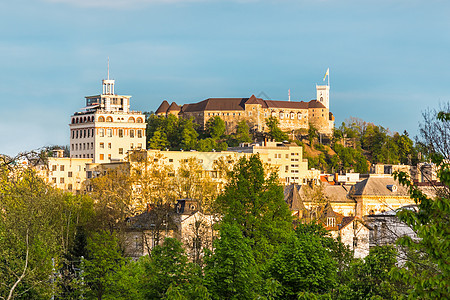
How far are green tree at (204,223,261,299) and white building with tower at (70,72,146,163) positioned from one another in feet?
392

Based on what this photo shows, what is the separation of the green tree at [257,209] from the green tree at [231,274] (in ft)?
33.3

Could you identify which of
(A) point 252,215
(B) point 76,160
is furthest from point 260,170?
(B) point 76,160

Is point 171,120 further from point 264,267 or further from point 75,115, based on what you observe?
point 264,267

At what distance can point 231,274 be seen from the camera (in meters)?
37.2

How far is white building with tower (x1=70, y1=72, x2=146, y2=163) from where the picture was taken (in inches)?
6412

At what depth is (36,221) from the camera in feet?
153

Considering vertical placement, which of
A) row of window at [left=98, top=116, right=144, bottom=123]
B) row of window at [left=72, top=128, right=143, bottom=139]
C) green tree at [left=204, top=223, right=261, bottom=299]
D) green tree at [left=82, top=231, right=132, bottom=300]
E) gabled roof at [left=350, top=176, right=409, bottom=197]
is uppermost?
row of window at [left=98, top=116, right=144, bottom=123]

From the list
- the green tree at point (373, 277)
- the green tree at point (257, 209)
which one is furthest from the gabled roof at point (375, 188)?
the green tree at point (373, 277)

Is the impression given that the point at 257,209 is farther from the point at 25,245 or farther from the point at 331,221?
the point at 331,221

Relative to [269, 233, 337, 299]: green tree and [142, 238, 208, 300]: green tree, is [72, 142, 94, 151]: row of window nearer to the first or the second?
[142, 238, 208, 300]: green tree

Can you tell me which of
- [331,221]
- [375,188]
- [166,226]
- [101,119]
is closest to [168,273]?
[166,226]

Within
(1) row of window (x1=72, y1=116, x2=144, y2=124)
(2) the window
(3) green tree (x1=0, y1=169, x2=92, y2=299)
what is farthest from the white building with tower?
(3) green tree (x1=0, y1=169, x2=92, y2=299)

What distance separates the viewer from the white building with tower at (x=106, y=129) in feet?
534

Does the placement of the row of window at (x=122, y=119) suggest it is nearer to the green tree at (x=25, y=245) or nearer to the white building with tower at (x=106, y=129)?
the white building with tower at (x=106, y=129)
